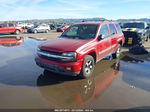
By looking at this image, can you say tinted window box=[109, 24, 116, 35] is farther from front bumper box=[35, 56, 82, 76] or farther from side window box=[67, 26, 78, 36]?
front bumper box=[35, 56, 82, 76]

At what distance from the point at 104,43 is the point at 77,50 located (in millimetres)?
1838

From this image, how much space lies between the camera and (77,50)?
15.4ft

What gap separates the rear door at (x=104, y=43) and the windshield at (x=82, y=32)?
1.15 ft

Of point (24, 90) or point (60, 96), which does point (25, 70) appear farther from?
point (60, 96)

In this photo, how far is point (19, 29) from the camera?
24656mm

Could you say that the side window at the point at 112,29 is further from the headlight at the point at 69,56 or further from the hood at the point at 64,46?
the headlight at the point at 69,56

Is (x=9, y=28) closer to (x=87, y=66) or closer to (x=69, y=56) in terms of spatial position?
(x=87, y=66)

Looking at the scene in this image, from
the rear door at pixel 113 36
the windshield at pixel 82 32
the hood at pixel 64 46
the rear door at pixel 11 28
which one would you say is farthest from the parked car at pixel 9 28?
the hood at pixel 64 46

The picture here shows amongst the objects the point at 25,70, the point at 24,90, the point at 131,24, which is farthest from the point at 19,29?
the point at 24,90

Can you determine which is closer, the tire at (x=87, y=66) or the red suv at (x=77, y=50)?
the red suv at (x=77, y=50)

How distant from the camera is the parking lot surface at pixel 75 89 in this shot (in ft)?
12.4

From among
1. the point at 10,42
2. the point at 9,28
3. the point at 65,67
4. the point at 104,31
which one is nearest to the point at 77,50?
the point at 65,67

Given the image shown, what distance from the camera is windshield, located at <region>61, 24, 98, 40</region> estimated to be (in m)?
5.74

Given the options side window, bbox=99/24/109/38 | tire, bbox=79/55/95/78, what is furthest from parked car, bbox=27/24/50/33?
tire, bbox=79/55/95/78
